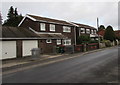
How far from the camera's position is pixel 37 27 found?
22.8 meters

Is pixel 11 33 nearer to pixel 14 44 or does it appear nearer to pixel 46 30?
pixel 14 44

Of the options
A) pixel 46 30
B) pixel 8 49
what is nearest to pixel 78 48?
pixel 46 30

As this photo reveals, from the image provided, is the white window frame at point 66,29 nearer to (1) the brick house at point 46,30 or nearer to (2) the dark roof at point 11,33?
(1) the brick house at point 46,30

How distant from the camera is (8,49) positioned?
15.7 metres

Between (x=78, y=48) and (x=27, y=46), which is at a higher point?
(x=27, y=46)

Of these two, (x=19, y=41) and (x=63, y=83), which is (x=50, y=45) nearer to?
(x=19, y=41)

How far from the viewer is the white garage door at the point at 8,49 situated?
15.2 m

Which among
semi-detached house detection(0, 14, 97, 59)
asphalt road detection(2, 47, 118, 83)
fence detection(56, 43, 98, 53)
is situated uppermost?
semi-detached house detection(0, 14, 97, 59)

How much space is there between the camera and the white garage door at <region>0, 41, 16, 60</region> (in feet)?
49.9

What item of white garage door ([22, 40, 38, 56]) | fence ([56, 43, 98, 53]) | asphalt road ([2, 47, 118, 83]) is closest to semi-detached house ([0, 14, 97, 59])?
white garage door ([22, 40, 38, 56])

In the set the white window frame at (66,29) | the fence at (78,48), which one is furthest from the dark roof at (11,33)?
the white window frame at (66,29)

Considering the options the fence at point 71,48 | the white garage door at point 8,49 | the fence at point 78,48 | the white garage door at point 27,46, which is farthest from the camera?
the fence at point 78,48

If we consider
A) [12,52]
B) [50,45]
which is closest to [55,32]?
[50,45]

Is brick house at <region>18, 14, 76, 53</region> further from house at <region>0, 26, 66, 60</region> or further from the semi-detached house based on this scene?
house at <region>0, 26, 66, 60</region>
